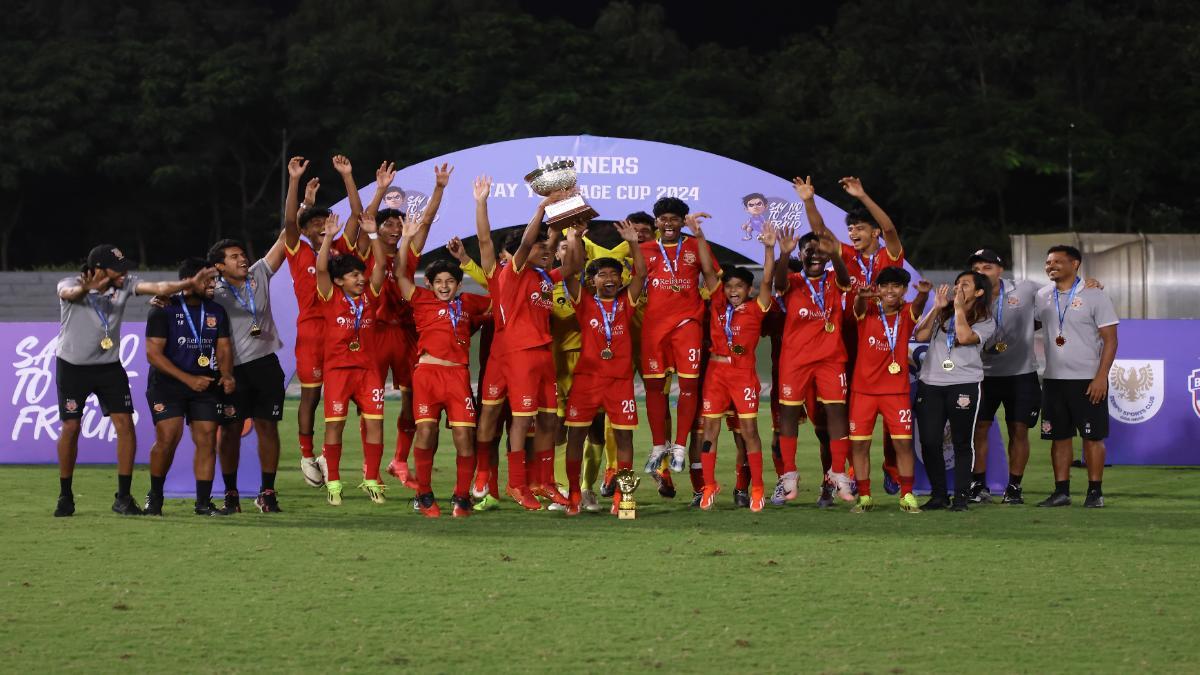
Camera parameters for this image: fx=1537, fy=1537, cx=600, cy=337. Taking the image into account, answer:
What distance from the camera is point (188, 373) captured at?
9.51 meters

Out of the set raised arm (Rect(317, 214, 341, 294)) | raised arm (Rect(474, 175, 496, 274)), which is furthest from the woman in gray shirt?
raised arm (Rect(317, 214, 341, 294))

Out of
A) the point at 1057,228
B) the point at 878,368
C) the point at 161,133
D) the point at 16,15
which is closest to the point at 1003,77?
the point at 1057,228

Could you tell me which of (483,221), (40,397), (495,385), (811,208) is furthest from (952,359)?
(40,397)

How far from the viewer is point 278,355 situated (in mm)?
11023

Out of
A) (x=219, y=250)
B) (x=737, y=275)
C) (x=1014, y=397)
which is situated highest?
(x=219, y=250)

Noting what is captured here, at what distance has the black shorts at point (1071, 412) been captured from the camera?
33.4 feet

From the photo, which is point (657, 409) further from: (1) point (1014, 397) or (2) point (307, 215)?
(2) point (307, 215)

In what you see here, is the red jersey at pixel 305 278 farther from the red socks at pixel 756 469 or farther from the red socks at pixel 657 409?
the red socks at pixel 756 469

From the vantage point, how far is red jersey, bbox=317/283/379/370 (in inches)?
399

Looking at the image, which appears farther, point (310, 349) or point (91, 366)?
point (310, 349)

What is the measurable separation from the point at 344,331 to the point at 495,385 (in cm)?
114

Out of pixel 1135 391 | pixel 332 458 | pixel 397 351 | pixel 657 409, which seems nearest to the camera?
pixel 332 458

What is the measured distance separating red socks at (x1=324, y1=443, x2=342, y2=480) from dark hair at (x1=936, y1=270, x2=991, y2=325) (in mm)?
4037

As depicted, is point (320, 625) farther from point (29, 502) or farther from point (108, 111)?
point (108, 111)
